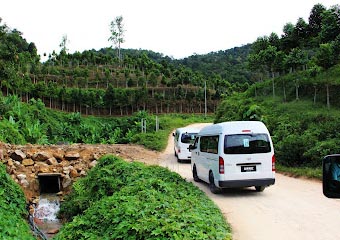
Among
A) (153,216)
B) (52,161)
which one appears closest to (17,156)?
(52,161)

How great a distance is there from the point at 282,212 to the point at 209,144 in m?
4.08

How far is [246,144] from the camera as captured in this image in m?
12.0

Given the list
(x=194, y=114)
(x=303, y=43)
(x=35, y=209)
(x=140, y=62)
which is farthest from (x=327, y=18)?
(x=140, y=62)

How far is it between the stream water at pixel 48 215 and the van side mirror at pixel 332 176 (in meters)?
12.2

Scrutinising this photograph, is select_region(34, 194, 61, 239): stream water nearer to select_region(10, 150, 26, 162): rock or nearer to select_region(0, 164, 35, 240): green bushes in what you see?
select_region(0, 164, 35, 240): green bushes

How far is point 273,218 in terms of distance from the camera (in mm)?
9133

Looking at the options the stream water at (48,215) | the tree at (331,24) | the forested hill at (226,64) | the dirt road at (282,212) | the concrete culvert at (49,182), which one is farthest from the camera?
the forested hill at (226,64)

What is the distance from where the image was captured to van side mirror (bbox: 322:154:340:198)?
9.62 feet

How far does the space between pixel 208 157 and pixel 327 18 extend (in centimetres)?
2591

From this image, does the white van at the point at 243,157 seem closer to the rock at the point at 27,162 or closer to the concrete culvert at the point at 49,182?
the concrete culvert at the point at 49,182

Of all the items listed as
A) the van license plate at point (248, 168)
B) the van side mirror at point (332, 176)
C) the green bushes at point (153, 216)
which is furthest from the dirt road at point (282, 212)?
the van side mirror at point (332, 176)

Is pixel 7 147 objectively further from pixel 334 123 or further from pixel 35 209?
pixel 334 123

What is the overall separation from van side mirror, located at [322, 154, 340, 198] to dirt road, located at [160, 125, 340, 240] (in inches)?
196

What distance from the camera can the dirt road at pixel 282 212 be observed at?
25.8 feet
